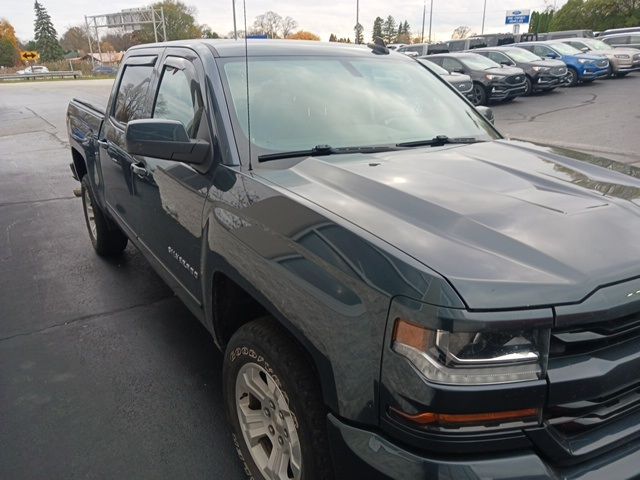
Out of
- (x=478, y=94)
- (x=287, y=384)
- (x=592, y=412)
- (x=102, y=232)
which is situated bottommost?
(x=102, y=232)

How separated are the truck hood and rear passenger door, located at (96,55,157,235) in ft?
5.48

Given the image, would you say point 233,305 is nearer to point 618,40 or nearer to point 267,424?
point 267,424

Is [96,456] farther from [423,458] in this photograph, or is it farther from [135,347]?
[423,458]

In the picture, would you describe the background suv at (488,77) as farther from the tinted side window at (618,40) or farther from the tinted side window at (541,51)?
the tinted side window at (618,40)

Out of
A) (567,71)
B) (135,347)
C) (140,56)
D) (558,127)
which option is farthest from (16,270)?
(567,71)

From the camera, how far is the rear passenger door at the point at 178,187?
2.62 meters

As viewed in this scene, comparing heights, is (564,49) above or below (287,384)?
above

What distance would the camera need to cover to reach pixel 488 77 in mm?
16047

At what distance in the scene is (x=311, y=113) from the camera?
2781 mm

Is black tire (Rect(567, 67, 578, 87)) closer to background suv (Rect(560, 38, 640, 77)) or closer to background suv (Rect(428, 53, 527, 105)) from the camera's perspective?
background suv (Rect(560, 38, 640, 77))

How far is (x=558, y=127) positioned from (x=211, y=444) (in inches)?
472

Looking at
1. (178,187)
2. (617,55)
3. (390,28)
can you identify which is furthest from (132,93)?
(390,28)

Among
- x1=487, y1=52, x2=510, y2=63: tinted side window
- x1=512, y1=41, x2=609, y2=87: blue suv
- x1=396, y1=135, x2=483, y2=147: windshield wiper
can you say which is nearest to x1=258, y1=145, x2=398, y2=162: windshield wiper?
x1=396, y1=135, x2=483, y2=147: windshield wiper

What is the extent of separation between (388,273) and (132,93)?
316 centimetres
